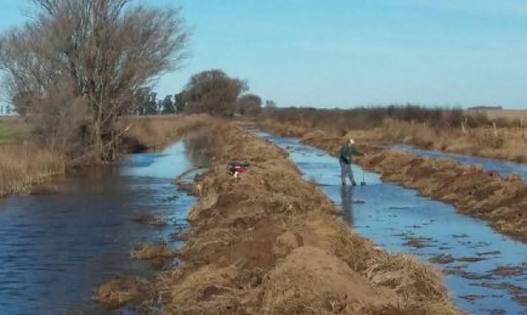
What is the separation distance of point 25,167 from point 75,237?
1528 cm

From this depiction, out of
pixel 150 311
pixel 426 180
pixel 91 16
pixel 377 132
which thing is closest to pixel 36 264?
pixel 150 311

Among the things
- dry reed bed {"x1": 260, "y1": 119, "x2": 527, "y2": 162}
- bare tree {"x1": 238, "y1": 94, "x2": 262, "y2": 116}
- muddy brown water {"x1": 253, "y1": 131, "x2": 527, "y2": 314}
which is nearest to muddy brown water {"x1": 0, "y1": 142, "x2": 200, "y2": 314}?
muddy brown water {"x1": 253, "y1": 131, "x2": 527, "y2": 314}

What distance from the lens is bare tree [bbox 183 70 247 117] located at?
15100 cm

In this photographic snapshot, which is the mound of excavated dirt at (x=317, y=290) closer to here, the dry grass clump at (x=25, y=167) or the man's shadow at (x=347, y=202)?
the man's shadow at (x=347, y=202)

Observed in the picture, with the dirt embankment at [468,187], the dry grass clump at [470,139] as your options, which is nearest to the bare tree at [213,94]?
the dry grass clump at [470,139]

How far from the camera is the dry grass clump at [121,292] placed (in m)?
12.2

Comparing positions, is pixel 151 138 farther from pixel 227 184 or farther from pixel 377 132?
pixel 227 184

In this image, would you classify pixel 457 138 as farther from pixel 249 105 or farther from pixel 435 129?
pixel 249 105

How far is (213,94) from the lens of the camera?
15150 centimetres

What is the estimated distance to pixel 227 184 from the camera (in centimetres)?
2367

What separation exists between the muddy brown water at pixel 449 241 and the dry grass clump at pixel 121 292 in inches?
204

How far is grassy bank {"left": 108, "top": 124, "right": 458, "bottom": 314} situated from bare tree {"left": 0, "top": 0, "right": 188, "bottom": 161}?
1094 inches

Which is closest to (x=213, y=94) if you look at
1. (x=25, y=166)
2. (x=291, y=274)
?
(x=25, y=166)

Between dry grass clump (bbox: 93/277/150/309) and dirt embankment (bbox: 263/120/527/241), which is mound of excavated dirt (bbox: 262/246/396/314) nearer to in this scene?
dry grass clump (bbox: 93/277/150/309)
